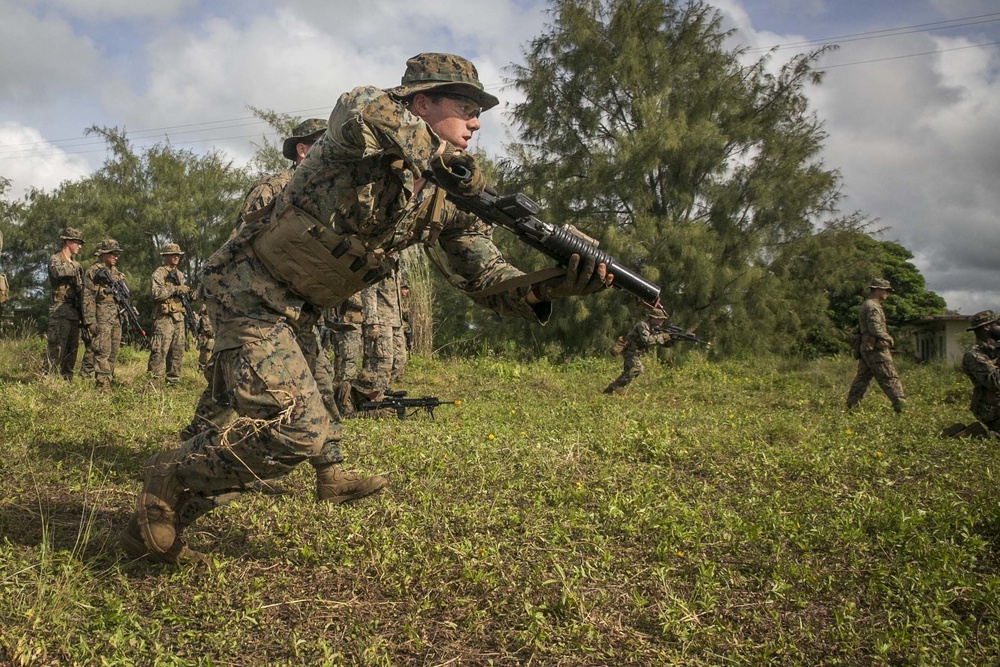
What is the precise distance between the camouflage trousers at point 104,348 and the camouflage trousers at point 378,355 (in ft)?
14.9

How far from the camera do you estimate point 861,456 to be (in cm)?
543

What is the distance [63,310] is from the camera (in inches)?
395

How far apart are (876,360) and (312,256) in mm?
8470

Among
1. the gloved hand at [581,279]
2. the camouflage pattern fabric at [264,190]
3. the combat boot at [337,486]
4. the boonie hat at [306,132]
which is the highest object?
the boonie hat at [306,132]

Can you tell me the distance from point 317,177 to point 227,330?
0.73 m

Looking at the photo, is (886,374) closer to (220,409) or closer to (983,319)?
(983,319)

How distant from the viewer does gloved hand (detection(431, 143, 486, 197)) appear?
3.11 m

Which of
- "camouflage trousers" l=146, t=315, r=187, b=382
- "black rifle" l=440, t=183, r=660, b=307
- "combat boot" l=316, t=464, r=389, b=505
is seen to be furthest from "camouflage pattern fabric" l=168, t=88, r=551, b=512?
"camouflage trousers" l=146, t=315, r=187, b=382

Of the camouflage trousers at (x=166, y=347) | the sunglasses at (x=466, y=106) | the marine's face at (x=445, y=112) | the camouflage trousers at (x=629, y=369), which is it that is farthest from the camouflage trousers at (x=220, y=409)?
the camouflage trousers at (x=629, y=369)

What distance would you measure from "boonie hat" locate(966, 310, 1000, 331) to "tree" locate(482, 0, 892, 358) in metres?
9.95

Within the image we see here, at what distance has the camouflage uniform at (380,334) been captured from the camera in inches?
277

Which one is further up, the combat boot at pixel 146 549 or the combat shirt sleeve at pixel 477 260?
the combat shirt sleeve at pixel 477 260

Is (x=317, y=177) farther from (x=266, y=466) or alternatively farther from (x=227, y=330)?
(x=266, y=466)

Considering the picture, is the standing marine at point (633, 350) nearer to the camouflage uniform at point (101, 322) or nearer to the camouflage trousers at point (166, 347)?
the camouflage trousers at point (166, 347)
